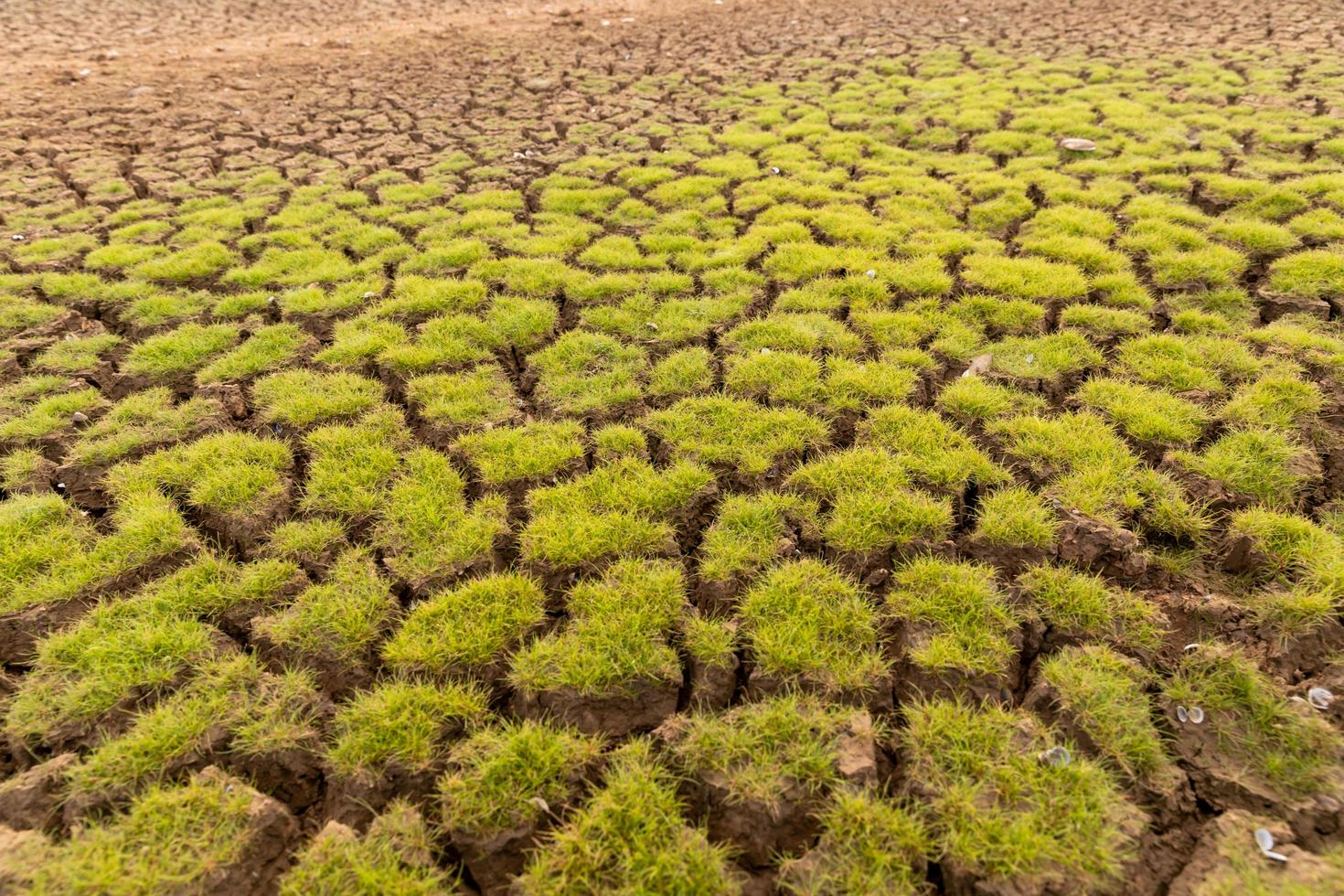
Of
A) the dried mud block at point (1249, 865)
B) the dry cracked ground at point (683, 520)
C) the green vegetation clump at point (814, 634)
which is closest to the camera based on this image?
the dried mud block at point (1249, 865)

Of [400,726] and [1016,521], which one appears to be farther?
[1016,521]

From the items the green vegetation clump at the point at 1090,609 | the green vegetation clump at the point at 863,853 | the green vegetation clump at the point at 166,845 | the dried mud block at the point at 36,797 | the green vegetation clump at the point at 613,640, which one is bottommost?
the dried mud block at the point at 36,797

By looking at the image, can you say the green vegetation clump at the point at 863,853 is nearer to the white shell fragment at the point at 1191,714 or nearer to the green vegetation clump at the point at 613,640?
the green vegetation clump at the point at 613,640

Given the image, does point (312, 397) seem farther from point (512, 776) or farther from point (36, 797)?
point (512, 776)

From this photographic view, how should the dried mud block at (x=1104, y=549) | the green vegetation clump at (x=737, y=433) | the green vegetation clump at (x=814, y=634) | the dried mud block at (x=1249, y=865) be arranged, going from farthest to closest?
the green vegetation clump at (x=737, y=433) < the dried mud block at (x=1104, y=549) < the green vegetation clump at (x=814, y=634) < the dried mud block at (x=1249, y=865)

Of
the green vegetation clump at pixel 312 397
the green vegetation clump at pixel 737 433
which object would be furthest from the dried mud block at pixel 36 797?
the green vegetation clump at pixel 737 433

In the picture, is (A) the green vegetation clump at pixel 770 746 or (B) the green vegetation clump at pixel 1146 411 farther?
(B) the green vegetation clump at pixel 1146 411

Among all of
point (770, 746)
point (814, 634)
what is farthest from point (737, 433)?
point (770, 746)

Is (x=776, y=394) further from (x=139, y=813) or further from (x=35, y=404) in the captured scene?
(x=35, y=404)

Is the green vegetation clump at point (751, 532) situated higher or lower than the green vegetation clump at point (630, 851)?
higher
